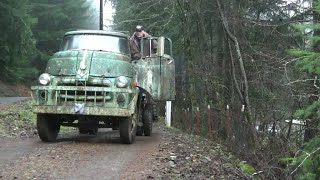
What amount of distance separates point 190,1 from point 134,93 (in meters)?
10.5

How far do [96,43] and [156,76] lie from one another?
2.06m

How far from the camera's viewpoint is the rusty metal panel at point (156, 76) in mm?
12234

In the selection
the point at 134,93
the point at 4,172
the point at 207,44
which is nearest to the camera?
the point at 4,172

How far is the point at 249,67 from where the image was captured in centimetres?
1748

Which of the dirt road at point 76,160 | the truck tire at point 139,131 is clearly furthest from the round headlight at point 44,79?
the truck tire at point 139,131

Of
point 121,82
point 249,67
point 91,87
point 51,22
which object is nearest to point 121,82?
point 121,82

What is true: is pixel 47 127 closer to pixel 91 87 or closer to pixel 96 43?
pixel 91 87

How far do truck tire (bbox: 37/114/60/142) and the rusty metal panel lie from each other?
247 cm

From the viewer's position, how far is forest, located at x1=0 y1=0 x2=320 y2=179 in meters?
8.63

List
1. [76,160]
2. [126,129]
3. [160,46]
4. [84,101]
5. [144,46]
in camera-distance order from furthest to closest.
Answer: [144,46], [160,46], [126,129], [84,101], [76,160]

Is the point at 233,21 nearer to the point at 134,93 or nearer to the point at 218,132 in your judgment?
the point at 218,132

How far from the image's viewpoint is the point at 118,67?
10664 mm

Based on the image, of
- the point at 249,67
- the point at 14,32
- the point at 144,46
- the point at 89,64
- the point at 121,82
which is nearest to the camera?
the point at 121,82

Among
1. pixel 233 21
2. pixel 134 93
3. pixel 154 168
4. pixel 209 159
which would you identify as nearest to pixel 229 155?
pixel 209 159
